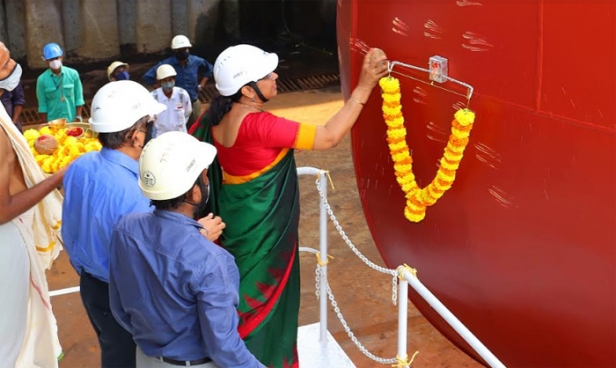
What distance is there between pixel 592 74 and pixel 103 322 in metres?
1.89

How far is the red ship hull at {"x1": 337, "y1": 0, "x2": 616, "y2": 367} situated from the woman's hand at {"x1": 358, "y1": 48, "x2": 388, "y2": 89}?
0.04 m

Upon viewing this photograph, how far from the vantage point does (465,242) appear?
2.62 metres

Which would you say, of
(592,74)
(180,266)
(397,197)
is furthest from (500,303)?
(180,266)

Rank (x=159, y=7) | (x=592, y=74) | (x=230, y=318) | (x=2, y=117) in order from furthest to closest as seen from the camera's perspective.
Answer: (x=159, y=7)
(x=2, y=117)
(x=230, y=318)
(x=592, y=74)

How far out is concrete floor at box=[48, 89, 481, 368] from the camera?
403cm

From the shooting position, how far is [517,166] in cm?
→ 231

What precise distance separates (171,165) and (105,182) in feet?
1.87

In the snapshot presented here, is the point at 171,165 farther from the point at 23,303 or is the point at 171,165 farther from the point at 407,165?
the point at 23,303

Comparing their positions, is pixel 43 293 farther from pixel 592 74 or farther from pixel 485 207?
pixel 592 74

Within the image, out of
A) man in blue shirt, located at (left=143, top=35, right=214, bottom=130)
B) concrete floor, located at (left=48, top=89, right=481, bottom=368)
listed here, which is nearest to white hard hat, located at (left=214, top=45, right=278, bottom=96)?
concrete floor, located at (left=48, top=89, right=481, bottom=368)

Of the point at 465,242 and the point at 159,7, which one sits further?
the point at 159,7

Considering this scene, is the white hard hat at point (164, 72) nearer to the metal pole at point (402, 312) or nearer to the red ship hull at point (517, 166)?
the red ship hull at point (517, 166)

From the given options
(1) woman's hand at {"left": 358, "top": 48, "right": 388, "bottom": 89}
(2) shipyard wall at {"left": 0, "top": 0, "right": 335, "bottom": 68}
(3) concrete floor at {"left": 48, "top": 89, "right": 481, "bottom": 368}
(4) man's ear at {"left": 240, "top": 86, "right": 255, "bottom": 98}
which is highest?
(1) woman's hand at {"left": 358, "top": 48, "right": 388, "bottom": 89}

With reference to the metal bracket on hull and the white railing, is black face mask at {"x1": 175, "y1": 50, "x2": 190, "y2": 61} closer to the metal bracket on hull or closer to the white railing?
the white railing
